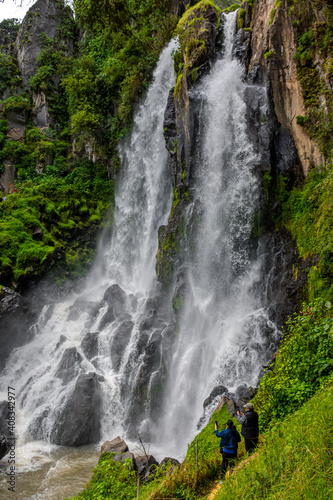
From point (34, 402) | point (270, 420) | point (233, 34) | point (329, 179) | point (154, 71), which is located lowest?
point (270, 420)

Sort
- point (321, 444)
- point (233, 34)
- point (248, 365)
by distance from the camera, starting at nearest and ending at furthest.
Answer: point (321, 444), point (248, 365), point (233, 34)

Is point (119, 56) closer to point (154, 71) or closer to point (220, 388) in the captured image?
point (154, 71)

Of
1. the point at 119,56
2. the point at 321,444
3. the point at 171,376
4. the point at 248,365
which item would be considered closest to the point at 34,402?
the point at 171,376

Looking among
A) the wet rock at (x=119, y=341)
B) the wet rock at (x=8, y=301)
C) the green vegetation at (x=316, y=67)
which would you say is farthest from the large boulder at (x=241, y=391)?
the wet rock at (x=8, y=301)

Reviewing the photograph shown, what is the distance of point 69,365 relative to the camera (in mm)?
14562

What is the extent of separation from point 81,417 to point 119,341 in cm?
358

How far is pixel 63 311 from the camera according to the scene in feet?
63.2

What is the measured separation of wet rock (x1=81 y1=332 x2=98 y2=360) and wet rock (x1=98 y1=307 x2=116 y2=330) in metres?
0.96

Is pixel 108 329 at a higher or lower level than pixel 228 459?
higher

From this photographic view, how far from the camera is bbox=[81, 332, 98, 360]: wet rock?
49.9 feet

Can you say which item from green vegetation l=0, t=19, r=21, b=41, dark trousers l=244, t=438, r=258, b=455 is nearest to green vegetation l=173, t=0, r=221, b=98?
dark trousers l=244, t=438, r=258, b=455

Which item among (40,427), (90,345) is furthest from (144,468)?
(90,345)

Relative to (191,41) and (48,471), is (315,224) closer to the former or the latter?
(48,471)

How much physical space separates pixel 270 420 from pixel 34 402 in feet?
36.2
